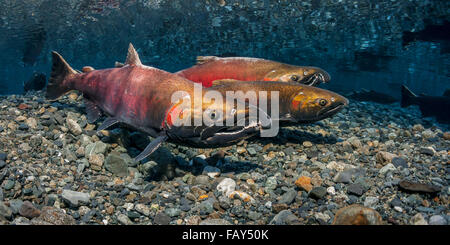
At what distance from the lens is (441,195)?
299 centimetres

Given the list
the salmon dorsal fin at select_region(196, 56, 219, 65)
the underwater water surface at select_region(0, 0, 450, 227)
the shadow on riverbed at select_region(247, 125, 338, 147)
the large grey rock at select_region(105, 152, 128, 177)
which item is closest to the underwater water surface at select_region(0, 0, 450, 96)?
the underwater water surface at select_region(0, 0, 450, 227)

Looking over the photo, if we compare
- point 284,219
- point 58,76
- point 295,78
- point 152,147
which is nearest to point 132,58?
point 152,147

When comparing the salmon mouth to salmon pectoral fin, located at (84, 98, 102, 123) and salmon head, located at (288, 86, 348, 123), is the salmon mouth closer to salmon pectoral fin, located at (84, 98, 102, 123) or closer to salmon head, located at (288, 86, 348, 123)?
salmon head, located at (288, 86, 348, 123)

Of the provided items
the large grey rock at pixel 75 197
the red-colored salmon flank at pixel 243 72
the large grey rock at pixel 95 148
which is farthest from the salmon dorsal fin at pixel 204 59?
the large grey rock at pixel 75 197

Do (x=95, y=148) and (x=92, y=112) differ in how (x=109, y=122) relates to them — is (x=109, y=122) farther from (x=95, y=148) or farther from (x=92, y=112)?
(x=92, y=112)

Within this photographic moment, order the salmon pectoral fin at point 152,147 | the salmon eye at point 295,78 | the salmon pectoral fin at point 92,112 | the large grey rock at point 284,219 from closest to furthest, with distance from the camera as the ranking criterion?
the large grey rock at point 284,219 < the salmon pectoral fin at point 152,147 < the salmon pectoral fin at point 92,112 < the salmon eye at point 295,78

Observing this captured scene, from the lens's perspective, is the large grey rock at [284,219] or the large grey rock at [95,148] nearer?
the large grey rock at [284,219]

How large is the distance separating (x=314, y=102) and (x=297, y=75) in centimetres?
90

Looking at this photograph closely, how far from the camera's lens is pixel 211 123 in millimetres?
2908

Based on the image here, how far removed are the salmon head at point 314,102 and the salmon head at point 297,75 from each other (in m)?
0.65

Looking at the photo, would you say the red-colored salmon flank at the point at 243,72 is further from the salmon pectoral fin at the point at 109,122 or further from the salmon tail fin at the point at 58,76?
the salmon tail fin at the point at 58,76

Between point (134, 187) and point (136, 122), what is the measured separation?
3.13 ft

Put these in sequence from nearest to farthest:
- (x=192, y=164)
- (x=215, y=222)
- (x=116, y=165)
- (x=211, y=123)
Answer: (x=215, y=222), (x=211, y=123), (x=116, y=165), (x=192, y=164)

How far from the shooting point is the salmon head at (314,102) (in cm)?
422
